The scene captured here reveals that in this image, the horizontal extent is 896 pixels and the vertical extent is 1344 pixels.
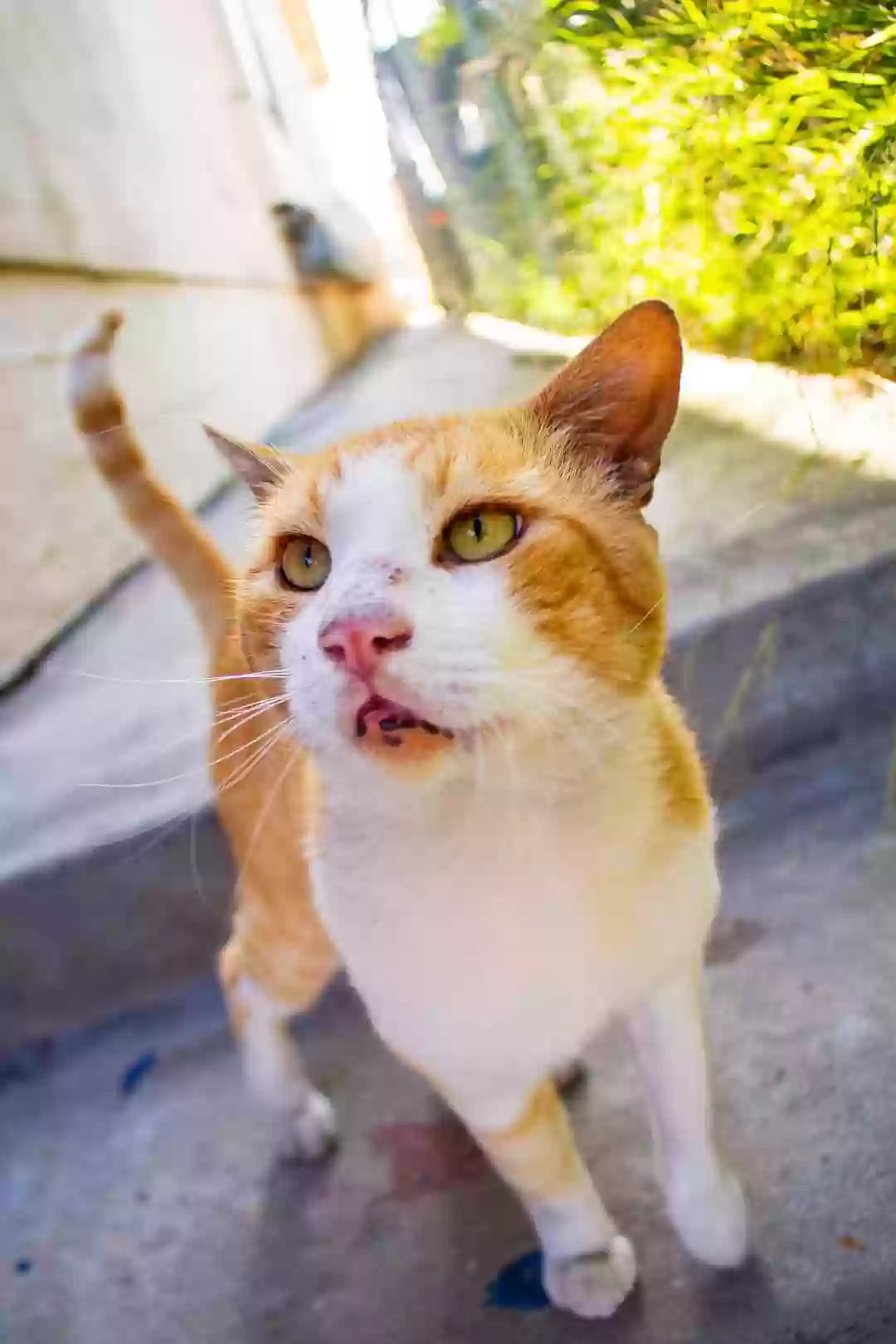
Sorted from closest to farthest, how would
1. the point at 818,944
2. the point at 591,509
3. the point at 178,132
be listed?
1. the point at 591,509
2. the point at 818,944
3. the point at 178,132

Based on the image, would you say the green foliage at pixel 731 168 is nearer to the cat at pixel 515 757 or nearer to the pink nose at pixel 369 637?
the cat at pixel 515 757

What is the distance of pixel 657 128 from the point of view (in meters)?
0.68

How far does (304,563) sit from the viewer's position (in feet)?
1.54

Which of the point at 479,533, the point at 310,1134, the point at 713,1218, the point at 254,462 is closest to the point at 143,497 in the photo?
the point at 254,462

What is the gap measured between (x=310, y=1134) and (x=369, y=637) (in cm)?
54

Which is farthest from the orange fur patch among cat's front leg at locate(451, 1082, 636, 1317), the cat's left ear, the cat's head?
the cat's left ear

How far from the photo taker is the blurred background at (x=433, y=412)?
0.60 m

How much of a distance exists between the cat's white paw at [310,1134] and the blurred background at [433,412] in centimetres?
2

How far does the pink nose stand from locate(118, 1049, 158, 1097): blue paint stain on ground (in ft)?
2.16

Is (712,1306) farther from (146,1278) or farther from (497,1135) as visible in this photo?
(146,1278)

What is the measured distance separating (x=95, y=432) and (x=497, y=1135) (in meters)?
0.56

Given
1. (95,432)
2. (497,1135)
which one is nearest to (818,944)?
(497,1135)

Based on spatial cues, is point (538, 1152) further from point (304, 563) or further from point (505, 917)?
point (304, 563)

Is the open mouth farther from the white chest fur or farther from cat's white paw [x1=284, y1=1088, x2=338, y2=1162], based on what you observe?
cat's white paw [x1=284, y1=1088, x2=338, y2=1162]
